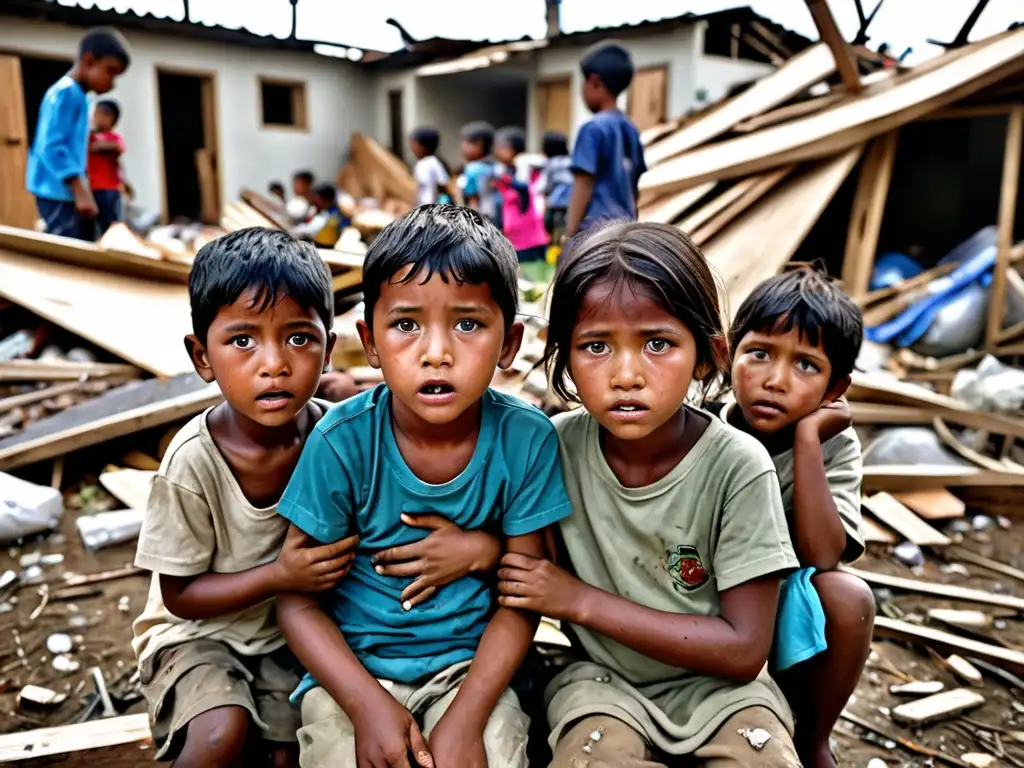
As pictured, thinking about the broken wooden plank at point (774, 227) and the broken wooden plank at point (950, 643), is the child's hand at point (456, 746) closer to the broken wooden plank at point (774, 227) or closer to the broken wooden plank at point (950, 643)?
→ the broken wooden plank at point (950, 643)

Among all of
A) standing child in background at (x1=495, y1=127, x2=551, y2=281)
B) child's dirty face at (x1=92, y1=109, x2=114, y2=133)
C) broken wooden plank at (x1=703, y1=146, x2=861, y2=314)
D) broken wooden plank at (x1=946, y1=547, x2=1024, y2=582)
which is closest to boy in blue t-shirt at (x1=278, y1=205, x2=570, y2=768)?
broken wooden plank at (x1=946, y1=547, x2=1024, y2=582)

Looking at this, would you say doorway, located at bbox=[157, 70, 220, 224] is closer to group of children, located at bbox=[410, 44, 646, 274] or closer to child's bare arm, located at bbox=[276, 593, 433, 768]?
group of children, located at bbox=[410, 44, 646, 274]

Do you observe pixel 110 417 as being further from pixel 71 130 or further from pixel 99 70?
pixel 99 70

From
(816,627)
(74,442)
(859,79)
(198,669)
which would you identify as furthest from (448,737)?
(859,79)

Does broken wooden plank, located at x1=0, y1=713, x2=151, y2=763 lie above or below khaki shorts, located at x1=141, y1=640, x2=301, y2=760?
below

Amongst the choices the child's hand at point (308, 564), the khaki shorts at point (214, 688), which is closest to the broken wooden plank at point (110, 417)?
the khaki shorts at point (214, 688)

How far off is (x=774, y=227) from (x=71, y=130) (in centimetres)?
549

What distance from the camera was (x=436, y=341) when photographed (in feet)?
4.81

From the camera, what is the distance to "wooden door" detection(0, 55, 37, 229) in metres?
10.4

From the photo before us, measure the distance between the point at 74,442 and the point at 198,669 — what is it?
2999mm

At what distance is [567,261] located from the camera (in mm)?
1611

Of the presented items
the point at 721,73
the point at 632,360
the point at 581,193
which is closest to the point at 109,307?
the point at 581,193

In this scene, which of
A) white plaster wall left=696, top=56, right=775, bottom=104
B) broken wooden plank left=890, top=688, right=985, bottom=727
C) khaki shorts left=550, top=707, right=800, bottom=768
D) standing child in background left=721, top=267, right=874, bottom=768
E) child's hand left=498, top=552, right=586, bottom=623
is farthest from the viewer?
white plaster wall left=696, top=56, right=775, bottom=104

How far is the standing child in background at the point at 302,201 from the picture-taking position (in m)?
12.1
